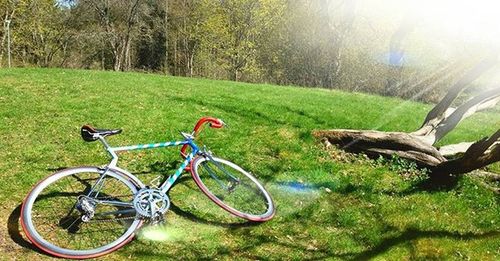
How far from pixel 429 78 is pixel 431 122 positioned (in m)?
28.3

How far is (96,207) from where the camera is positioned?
6.74 metres

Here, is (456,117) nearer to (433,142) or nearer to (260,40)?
(433,142)

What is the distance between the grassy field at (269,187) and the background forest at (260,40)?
26779mm

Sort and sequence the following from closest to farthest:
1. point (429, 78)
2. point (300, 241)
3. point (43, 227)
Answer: point (43, 227)
point (300, 241)
point (429, 78)

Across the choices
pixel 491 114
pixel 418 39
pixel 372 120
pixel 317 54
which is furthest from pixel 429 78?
pixel 372 120

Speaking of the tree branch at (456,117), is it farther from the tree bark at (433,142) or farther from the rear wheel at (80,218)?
the rear wheel at (80,218)

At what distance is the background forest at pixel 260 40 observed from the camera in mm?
40031

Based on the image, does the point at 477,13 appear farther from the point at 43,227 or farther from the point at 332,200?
the point at 43,227

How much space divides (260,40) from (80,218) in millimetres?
49586

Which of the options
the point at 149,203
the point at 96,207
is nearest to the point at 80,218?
the point at 96,207

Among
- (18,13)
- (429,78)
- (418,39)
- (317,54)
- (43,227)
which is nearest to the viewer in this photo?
(43,227)

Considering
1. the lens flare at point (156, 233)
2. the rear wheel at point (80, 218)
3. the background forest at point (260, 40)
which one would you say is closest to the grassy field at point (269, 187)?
the lens flare at point (156, 233)

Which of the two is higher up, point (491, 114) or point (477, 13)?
point (477, 13)

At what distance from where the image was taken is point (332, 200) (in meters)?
8.77
